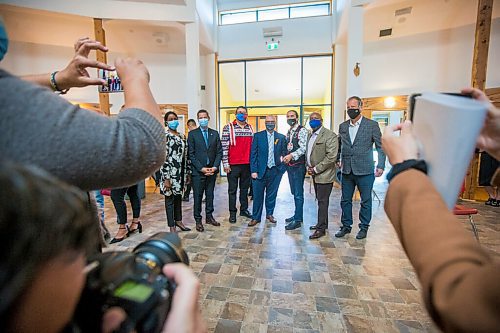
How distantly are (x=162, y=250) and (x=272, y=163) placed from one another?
337cm

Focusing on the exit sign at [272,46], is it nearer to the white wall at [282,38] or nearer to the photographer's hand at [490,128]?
the white wall at [282,38]

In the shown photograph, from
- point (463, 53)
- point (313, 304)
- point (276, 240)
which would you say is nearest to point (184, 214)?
point (276, 240)

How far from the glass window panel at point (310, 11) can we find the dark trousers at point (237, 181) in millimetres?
6180

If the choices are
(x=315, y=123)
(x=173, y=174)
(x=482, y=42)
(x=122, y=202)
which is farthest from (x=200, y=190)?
(x=482, y=42)

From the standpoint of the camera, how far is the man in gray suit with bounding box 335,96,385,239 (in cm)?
321

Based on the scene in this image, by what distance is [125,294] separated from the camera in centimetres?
37

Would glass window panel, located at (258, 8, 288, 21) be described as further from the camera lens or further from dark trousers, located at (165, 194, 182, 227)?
the camera lens

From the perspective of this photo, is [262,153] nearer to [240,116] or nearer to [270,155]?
[270,155]

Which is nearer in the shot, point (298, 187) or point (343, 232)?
point (343, 232)

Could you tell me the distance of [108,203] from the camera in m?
5.32

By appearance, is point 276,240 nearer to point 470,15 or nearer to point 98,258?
point 98,258

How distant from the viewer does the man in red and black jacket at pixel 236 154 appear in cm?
403

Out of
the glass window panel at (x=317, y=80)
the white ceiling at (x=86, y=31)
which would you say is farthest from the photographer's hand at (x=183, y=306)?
the glass window panel at (x=317, y=80)

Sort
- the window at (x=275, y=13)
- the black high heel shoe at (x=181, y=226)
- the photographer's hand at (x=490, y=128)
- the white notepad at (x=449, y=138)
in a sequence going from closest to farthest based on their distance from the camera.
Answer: the white notepad at (x=449, y=138)
the photographer's hand at (x=490, y=128)
the black high heel shoe at (x=181, y=226)
the window at (x=275, y=13)
